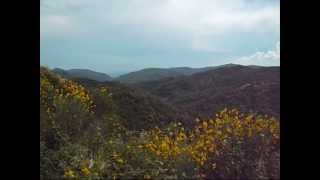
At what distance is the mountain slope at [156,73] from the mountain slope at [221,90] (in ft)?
0.28

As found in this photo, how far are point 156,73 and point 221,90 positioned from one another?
0.60 meters

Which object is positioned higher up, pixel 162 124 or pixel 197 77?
pixel 197 77

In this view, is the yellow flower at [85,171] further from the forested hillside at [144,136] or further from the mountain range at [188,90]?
the mountain range at [188,90]

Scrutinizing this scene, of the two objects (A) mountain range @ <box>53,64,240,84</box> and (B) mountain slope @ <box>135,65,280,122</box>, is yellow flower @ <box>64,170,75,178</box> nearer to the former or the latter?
(A) mountain range @ <box>53,64,240,84</box>

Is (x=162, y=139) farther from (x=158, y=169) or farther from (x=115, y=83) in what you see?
(x=115, y=83)

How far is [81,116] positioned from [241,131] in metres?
1.29

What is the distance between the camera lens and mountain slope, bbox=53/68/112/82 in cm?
432

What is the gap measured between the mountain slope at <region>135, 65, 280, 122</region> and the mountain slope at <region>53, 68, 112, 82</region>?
0.48 m

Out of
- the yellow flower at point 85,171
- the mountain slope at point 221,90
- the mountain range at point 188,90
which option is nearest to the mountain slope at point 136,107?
the mountain range at point 188,90

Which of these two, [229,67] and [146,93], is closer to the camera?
[229,67]
